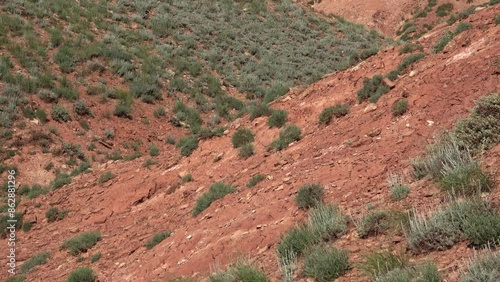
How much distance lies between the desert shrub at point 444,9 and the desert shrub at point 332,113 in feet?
100

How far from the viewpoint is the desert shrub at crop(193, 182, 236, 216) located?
388 inches

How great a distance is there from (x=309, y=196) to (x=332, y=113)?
173 inches

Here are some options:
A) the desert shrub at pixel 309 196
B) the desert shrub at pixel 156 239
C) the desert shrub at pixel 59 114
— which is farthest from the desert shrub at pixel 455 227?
the desert shrub at pixel 59 114

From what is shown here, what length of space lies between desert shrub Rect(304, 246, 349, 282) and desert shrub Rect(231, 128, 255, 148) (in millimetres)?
6958

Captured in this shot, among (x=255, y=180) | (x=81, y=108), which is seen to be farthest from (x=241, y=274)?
(x=81, y=108)

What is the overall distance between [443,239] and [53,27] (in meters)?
21.5

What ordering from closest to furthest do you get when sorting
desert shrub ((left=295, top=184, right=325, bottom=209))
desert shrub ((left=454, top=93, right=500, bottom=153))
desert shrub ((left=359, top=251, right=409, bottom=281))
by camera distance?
desert shrub ((left=359, top=251, right=409, bottom=281))
desert shrub ((left=454, top=93, right=500, bottom=153))
desert shrub ((left=295, top=184, right=325, bottom=209))

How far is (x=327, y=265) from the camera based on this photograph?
204 inches

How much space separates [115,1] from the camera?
2825cm

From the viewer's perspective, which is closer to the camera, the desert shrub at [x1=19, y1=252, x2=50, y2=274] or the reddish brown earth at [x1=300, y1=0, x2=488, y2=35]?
the desert shrub at [x1=19, y1=252, x2=50, y2=274]

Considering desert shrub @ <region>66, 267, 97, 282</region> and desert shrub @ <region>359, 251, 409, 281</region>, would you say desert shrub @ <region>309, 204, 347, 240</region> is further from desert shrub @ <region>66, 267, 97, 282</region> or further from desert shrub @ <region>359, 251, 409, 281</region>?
desert shrub @ <region>66, 267, 97, 282</region>

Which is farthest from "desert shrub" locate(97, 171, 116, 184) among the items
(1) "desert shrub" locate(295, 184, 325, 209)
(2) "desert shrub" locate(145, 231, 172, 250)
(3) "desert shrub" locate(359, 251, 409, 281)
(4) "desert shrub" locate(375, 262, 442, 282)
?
(4) "desert shrub" locate(375, 262, 442, 282)

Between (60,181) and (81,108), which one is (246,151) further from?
(81,108)

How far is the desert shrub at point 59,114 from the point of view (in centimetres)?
1748
